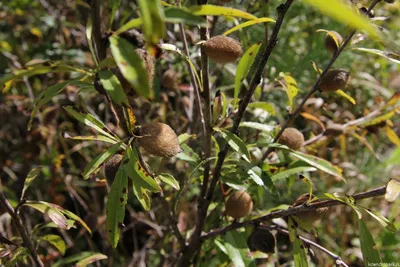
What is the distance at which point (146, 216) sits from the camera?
2.09 metres

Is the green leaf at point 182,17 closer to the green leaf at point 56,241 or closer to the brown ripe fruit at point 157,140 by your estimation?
the brown ripe fruit at point 157,140

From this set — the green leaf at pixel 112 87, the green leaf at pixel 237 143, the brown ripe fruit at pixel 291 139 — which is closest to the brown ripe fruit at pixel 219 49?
the green leaf at pixel 237 143

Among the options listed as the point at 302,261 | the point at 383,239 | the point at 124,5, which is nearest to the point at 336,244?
the point at 383,239

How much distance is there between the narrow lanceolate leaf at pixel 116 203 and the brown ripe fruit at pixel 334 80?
592mm

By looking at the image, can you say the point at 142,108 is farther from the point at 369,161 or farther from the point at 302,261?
the point at 369,161

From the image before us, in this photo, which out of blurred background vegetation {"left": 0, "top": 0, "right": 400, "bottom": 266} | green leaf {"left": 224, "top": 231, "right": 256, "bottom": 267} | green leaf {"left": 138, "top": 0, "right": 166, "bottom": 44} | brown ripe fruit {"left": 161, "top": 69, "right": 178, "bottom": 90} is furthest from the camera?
blurred background vegetation {"left": 0, "top": 0, "right": 400, "bottom": 266}

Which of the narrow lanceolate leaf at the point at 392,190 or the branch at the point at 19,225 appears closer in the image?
the narrow lanceolate leaf at the point at 392,190

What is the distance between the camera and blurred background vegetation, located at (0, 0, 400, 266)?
180cm

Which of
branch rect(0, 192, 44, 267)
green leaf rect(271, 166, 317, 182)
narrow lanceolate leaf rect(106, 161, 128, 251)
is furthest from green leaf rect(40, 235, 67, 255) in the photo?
green leaf rect(271, 166, 317, 182)

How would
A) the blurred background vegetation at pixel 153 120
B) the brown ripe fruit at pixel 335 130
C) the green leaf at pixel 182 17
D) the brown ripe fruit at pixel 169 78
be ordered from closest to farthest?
the green leaf at pixel 182 17, the brown ripe fruit at pixel 335 130, the brown ripe fruit at pixel 169 78, the blurred background vegetation at pixel 153 120

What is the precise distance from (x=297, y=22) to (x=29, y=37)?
1.41 metres

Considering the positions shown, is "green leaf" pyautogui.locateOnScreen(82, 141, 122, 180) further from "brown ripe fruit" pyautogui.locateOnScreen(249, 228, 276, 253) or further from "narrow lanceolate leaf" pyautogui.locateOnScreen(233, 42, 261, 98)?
"brown ripe fruit" pyautogui.locateOnScreen(249, 228, 276, 253)

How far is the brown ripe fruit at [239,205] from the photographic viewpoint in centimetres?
116

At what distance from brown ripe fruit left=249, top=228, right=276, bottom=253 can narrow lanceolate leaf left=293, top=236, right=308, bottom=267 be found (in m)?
0.13
